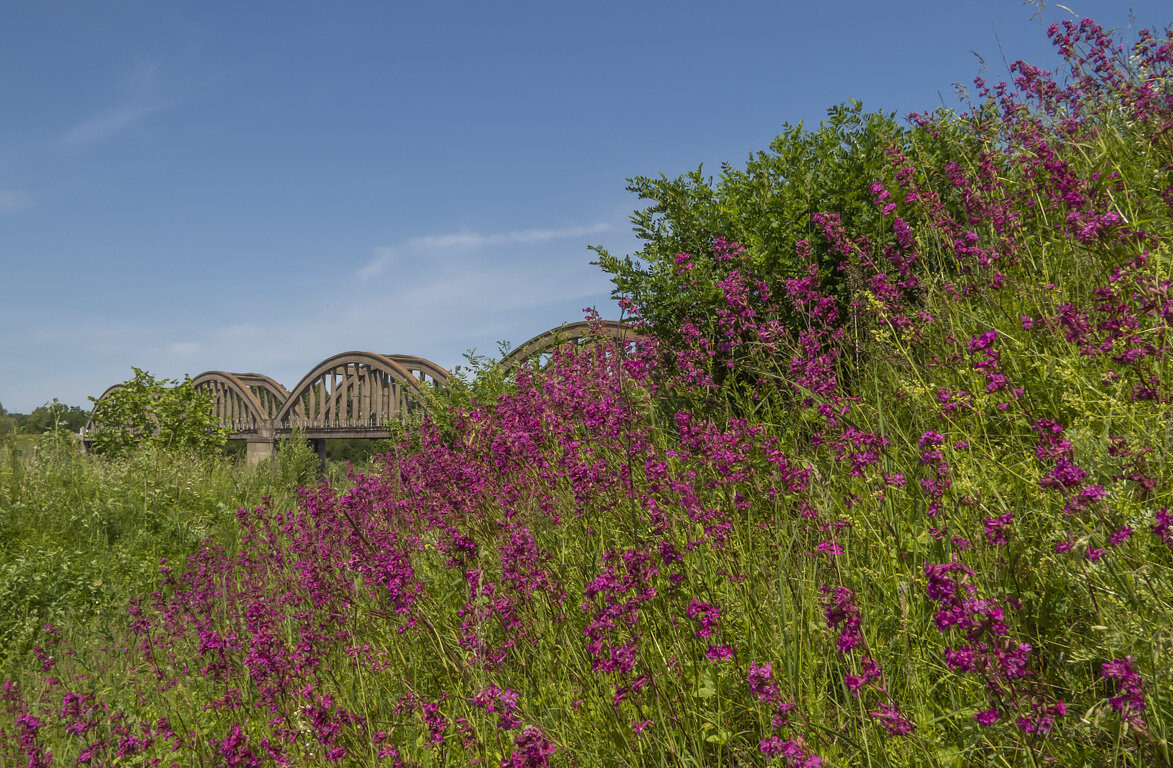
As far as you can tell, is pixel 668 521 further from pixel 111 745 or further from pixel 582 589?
pixel 111 745

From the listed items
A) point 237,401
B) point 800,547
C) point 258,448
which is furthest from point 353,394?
point 800,547

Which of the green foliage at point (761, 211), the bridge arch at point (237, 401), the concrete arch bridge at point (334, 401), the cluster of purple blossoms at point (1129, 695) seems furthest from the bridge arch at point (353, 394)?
the cluster of purple blossoms at point (1129, 695)

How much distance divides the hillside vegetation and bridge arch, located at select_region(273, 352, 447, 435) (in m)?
16.5

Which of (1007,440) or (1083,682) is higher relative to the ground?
(1007,440)

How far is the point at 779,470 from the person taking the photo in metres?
3.14

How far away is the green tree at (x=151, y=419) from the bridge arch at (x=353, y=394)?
3545mm

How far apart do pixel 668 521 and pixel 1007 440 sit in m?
1.68

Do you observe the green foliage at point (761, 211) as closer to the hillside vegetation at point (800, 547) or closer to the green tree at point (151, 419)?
the hillside vegetation at point (800, 547)

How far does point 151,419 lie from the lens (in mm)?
17953

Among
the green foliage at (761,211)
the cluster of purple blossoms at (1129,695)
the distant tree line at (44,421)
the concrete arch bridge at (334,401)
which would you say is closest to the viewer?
the cluster of purple blossoms at (1129,695)

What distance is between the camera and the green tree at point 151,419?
1677cm

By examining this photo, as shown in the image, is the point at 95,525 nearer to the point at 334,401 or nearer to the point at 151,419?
the point at 151,419

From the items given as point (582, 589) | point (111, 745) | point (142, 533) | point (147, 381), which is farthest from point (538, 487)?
point (147, 381)

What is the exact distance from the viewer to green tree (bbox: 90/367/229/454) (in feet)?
55.0
